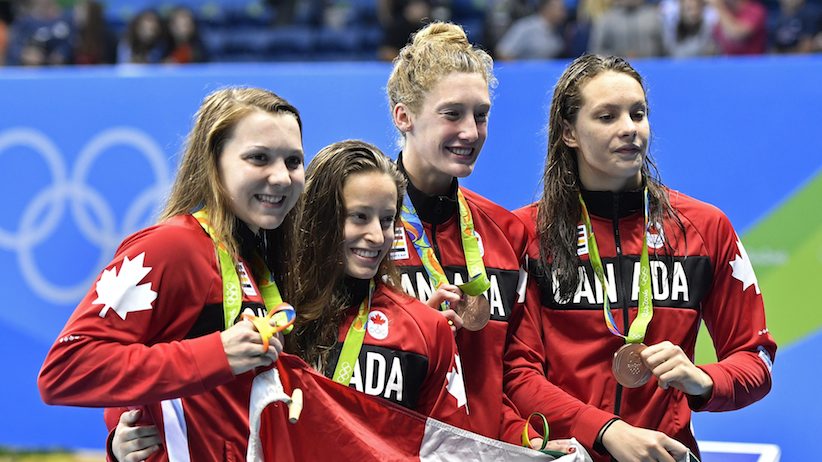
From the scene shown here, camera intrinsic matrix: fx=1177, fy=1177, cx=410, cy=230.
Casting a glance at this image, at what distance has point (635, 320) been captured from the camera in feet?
10.3

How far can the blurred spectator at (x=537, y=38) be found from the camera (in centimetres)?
803

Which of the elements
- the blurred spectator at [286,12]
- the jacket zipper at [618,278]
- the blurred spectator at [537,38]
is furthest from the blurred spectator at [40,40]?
the jacket zipper at [618,278]

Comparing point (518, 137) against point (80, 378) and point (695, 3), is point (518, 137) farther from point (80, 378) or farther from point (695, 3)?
point (80, 378)

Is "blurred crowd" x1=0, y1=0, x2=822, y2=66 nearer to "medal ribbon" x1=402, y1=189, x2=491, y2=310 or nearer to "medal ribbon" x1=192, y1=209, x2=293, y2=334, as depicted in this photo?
"medal ribbon" x1=402, y1=189, x2=491, y2=310

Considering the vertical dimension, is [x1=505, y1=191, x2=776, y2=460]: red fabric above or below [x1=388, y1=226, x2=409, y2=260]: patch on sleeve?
below

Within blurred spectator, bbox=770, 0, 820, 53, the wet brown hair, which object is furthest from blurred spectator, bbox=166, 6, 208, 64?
the wet brown hair

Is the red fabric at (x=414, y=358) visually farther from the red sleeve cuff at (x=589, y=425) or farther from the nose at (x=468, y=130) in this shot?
the nose at (x=468, y=130)

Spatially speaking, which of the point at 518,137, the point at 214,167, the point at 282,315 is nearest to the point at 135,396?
the point at 282,315

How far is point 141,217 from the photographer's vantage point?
20.8ft

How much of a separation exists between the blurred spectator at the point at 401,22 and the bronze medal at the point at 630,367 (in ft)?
16.3

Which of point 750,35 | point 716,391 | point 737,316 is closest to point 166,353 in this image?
point 716,391

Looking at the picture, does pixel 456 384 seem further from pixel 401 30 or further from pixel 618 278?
pixel 401 30

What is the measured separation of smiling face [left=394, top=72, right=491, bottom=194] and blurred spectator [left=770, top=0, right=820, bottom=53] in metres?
4.63

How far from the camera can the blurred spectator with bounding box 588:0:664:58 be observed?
24.1 ft
